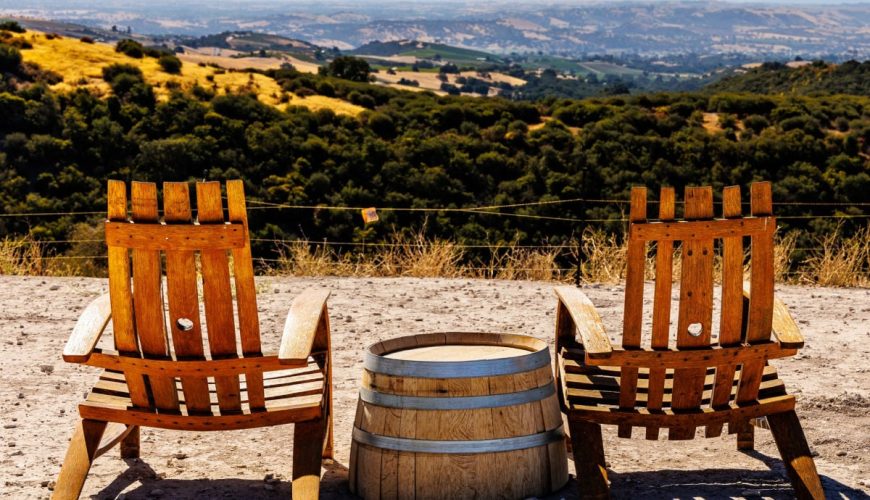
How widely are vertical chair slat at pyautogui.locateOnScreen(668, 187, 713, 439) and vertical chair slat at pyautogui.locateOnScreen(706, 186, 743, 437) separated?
0.06 m

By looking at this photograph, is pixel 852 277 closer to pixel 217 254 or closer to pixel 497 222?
pixel 217 254

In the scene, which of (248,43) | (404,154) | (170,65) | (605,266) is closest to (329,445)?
(605,266)

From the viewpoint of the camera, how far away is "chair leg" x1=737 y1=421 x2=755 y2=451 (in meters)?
3.71

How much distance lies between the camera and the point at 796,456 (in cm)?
302

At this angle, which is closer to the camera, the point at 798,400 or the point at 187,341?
the point at 187,341

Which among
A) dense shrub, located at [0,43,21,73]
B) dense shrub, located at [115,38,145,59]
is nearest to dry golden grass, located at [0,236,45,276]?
dense shrub, located at [0,43,21,73]


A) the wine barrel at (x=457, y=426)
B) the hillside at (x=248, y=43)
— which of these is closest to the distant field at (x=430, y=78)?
the hillside at (x=248, y=43)

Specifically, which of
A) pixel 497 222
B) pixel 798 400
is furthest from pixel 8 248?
pixel 497 222

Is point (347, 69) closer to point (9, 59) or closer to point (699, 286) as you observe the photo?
point (9, 59)

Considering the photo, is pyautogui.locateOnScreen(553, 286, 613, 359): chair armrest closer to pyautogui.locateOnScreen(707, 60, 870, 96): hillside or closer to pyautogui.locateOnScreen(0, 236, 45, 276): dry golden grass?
pyautogui.locateOnScreen(0, 236, 45, 276): dry golden grass

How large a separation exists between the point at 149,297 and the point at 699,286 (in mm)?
1624

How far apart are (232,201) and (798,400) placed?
9.12 feet

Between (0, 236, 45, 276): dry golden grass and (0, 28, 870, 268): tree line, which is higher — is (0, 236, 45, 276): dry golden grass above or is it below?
above

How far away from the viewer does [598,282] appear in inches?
289
